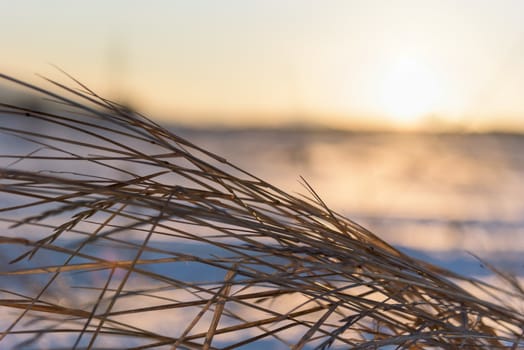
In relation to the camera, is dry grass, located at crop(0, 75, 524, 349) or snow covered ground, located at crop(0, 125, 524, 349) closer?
dry grass, located at crop(0, 75, 524, 349)

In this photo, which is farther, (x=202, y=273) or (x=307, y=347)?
(x=202, y=273)

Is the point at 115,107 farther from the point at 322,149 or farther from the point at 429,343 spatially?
the point at 322,149

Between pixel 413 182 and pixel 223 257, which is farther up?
pixel 413 182

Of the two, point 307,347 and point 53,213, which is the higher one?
point 307,347

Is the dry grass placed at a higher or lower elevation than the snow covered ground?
lower

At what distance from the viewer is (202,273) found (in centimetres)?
193

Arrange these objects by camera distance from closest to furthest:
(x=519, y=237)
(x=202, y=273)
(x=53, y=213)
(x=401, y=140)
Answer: (x=53, y=213), (x=202, y=273), (x=519, y=237), (x=401, y=140)

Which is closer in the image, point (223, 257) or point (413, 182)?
point (223, 257)

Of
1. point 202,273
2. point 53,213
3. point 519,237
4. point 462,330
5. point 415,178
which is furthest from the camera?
point 415,178

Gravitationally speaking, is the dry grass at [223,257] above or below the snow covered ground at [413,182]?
below

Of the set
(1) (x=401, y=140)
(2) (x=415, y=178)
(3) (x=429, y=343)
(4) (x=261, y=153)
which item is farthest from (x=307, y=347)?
(1) (x=401, y=140)

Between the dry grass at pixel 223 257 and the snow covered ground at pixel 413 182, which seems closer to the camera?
the dry grass at pixel 223 257

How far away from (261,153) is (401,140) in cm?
130

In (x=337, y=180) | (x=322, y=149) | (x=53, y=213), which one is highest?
(x=322, y=149)
